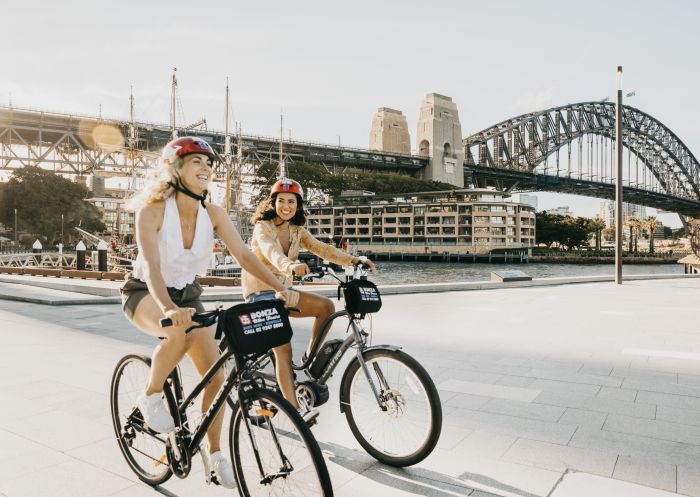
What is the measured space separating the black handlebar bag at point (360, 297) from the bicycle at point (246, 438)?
3.02ft

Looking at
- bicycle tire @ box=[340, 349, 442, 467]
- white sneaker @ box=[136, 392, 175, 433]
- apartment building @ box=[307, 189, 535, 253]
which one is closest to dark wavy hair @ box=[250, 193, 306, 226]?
bicycle tire @ box=[340, 349, 442, 467]

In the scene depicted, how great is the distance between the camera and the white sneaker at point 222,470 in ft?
9.50

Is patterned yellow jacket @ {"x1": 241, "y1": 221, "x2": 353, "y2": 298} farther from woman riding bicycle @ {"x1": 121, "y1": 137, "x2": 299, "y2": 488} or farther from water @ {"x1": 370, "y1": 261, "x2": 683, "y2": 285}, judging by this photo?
water @ {"x1": 370, "y1": 261, "x2": 683, "y2": 285}

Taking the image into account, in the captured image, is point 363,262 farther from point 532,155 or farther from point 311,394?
point 532,155

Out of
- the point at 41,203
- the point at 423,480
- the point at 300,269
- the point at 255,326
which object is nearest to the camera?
the point at 255,326

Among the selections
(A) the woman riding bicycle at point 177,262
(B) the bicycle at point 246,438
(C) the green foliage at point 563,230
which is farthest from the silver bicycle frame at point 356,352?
(C) the green foliage at point 563,230

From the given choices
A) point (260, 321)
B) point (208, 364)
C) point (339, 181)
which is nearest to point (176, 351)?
point (208, 364)

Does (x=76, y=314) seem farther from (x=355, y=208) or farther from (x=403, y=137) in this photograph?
(x=403, y=137)

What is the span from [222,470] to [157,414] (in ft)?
1.53

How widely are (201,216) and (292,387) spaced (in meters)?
1.44

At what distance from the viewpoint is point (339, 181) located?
105125 millimetres

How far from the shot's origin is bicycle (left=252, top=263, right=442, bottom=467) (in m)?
3.32

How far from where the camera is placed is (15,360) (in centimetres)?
663

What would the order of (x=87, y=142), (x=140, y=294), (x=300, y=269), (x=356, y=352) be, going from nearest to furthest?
(x=140, y=294), (x=356, y=352), (x=300, y=269), (x=87, y=142)
